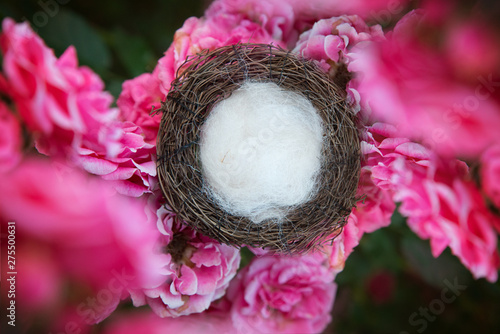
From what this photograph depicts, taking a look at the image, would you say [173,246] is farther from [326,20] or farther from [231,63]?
[326,20]

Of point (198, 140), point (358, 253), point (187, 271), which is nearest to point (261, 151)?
point (198, 140)

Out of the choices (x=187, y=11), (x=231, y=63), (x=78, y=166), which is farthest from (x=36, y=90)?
(x=187, y=11)

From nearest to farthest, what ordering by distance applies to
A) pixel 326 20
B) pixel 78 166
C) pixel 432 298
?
1. pixel 78 166
2. pixel 326 20
3. pixel 432 298

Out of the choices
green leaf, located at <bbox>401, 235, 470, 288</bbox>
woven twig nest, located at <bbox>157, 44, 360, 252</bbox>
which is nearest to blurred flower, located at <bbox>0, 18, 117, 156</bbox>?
woven twig nest, located at <bbox>157, 44, 360, 252</bbox>

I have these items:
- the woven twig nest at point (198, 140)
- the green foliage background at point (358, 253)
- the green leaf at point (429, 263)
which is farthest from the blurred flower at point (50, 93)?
the green leaf at point (429, 263)

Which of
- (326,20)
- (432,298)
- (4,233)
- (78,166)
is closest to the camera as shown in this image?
(4,233)

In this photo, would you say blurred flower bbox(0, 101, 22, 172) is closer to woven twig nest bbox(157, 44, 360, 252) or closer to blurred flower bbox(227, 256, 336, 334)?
woven twig nest bbox(157, 44, 360, 252)
